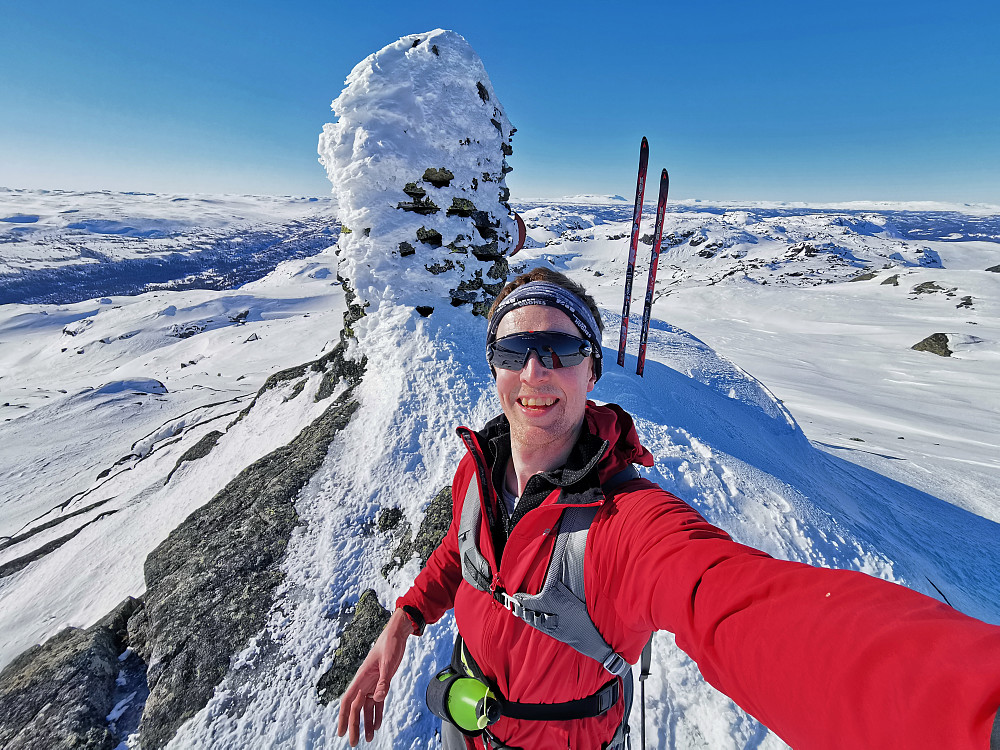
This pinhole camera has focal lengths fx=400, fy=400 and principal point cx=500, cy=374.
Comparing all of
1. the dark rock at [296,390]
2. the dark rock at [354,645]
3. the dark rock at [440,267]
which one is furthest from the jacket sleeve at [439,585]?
the dark rock at [296,390]

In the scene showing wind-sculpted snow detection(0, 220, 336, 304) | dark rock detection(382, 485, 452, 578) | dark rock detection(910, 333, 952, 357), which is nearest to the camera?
dark rock detection(382, 485, 452, 578)

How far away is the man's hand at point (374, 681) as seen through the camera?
7.91ft

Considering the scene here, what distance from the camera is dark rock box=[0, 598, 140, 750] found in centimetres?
360

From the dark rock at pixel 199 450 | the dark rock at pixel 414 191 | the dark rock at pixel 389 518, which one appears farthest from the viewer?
the dark rock at pixel 199 450

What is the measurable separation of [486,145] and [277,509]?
24.5ft

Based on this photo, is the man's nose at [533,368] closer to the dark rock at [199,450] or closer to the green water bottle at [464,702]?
the green water bottle at [464,702]

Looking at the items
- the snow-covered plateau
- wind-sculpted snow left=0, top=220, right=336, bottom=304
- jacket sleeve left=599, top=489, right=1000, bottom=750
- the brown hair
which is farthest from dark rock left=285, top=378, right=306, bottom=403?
wind-sculpted snow left=0, top=220, right=336, bottom=304

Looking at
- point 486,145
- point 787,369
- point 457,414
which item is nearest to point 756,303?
point 787,369

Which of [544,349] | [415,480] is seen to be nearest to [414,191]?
[415,480]

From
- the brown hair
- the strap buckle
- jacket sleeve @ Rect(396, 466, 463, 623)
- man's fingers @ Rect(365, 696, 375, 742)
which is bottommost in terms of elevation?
man's fingers @ Rect(365, 696, 375, 742)

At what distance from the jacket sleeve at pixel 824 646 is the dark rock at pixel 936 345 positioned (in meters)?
30.7

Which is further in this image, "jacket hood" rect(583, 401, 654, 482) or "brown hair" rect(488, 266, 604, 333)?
"brown hair" rect(488, 266, 604, 333)

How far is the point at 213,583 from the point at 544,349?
4.87 m

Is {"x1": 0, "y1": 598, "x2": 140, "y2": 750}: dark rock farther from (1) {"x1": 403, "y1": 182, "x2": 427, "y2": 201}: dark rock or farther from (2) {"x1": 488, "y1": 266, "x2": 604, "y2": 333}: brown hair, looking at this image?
(1) {"x1": 403, "y1": 182, "x2": 427, "y2": 201}: dark rock
